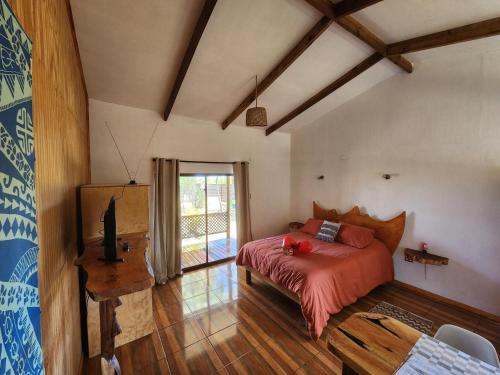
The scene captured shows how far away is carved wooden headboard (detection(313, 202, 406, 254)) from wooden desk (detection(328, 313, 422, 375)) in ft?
8.06

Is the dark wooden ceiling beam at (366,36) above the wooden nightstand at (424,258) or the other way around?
above

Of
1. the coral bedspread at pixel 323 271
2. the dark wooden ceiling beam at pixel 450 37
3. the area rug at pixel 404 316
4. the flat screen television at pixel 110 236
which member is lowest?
the area rug at pixel 404 316

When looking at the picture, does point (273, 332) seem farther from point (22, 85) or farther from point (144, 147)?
point (144, 147)

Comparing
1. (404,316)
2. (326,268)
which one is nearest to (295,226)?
(326,268)

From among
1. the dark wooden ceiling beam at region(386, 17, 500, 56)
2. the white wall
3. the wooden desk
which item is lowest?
the wooden desk

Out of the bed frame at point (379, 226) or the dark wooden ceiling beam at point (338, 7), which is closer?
the dark wooden ceiling beam at point (338, 7)

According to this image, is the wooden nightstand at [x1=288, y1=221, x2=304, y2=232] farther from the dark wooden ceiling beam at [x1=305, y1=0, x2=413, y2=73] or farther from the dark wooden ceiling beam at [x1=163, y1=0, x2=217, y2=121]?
the dark wooden ceiling beam at [x1=163, y1=0, x2=217, y2=121]

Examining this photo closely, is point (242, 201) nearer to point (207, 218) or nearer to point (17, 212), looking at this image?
point (207, 218)

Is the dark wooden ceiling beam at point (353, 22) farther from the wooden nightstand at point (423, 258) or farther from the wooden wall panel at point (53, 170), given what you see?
the wooden nightstand at point (423, 258)

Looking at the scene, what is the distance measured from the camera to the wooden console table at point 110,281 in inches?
43.6

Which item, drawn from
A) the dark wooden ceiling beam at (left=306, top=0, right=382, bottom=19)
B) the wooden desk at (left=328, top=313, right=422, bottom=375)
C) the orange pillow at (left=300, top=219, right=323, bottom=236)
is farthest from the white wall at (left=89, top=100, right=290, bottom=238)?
the wooden desk at (left=328, top=313, right=422, bottom=375)

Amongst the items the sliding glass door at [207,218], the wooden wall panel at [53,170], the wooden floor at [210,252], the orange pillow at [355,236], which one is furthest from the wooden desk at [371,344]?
the wooden floor at [210,252]

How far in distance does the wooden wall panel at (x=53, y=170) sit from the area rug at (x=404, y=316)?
3.27 meters

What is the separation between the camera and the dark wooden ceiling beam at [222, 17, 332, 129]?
234 centimetres
